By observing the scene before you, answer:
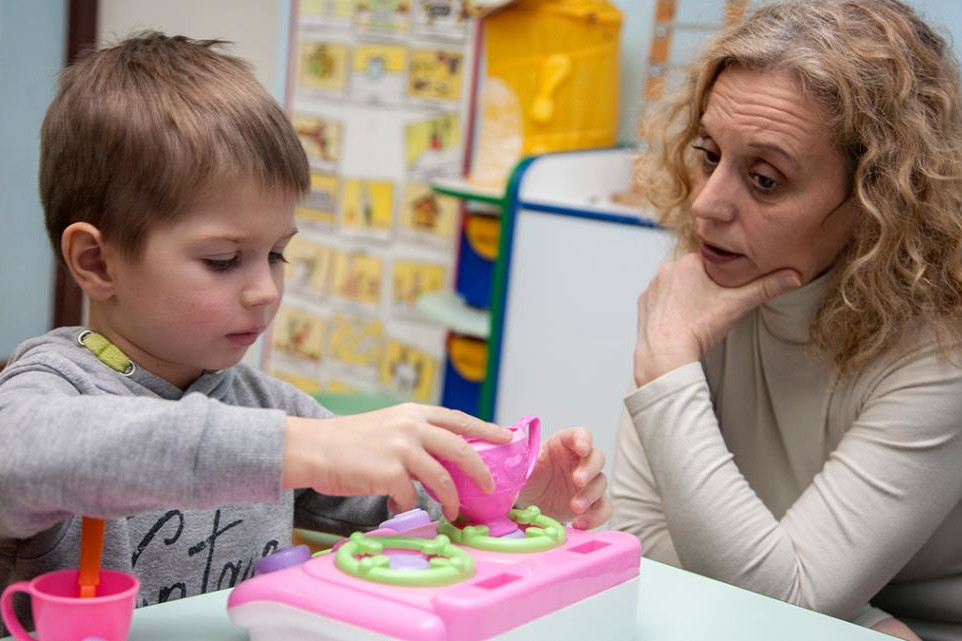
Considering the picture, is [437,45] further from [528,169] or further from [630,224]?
[630,224]

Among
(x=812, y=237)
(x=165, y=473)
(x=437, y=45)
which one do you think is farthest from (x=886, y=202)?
(x=437, y=45)

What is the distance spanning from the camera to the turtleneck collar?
4.20ft

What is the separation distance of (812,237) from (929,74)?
0.21m

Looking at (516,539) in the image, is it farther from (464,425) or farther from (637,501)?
(637,501)

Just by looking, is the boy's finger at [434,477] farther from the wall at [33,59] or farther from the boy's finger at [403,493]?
the wall at [33,59]

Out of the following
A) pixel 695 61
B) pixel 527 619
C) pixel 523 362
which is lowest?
pixel 523 362

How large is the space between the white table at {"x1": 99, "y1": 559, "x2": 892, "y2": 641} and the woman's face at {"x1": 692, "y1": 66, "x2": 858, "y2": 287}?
46 centimetres

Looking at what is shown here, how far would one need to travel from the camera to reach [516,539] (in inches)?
28.8

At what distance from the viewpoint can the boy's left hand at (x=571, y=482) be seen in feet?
2.83

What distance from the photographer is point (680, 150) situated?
143 cm

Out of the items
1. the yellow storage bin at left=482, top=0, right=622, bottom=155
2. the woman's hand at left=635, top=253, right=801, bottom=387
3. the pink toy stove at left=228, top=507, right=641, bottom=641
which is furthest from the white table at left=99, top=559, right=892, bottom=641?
the yellow storage bin at left=482, top=0, right=622, bottom=155

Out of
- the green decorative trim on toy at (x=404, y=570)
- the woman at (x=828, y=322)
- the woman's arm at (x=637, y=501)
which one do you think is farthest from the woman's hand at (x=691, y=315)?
the green decorative trim on toy at (x=404, y=570)

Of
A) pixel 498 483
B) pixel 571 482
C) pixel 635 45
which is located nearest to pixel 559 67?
pixel 635 45

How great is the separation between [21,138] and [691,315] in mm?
2564
